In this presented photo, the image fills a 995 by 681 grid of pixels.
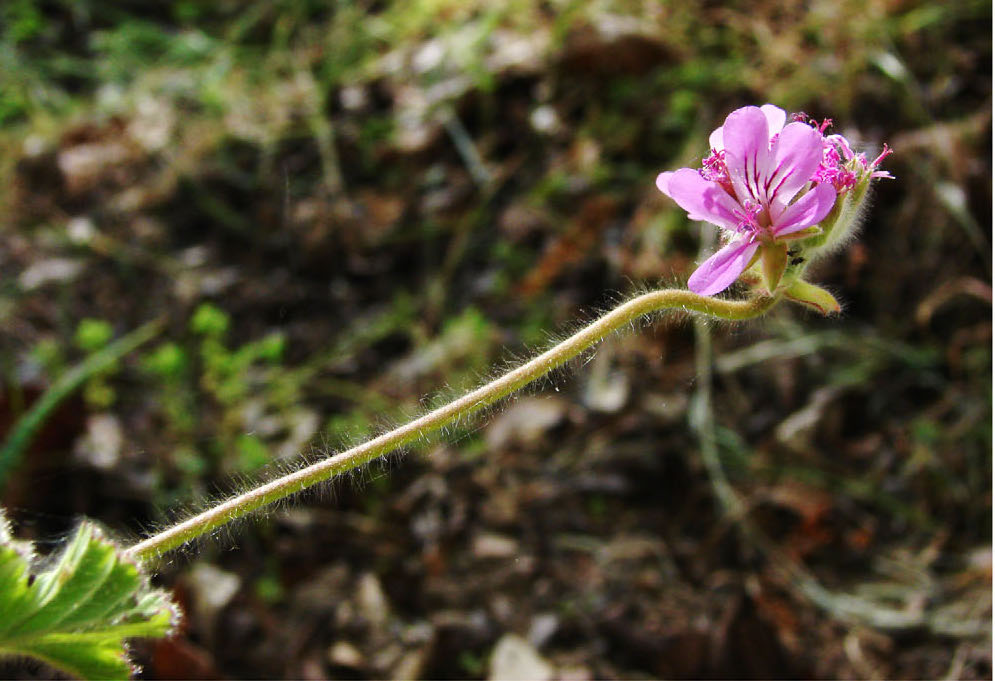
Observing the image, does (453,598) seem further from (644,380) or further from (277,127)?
(277,127)

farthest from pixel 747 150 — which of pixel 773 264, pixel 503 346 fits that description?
pixel 503 346

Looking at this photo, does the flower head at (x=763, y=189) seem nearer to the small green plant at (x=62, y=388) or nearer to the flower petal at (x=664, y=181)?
the flower petal at (x=664, y=181)

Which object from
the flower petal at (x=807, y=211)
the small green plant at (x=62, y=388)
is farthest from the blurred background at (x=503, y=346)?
the flower petal at (x=807, y=211)

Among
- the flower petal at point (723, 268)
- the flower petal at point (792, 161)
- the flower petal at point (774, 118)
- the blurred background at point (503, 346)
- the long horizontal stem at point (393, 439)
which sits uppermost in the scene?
the flower petal at point (774, 118)

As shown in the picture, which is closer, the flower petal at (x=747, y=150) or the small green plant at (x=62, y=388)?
the flower petal at (x=747, y=150)

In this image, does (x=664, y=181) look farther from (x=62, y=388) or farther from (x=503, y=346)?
(x=62, y=388)

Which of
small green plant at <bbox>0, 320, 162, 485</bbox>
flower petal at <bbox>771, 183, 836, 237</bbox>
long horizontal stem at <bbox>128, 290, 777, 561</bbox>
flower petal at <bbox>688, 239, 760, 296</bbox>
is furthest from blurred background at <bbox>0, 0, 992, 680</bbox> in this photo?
flower petal at <bbox>771, 183, 836, 237</bbox>

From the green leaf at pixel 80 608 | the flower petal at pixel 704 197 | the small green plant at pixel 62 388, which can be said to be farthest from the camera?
the small green plant at pixel 62 388
